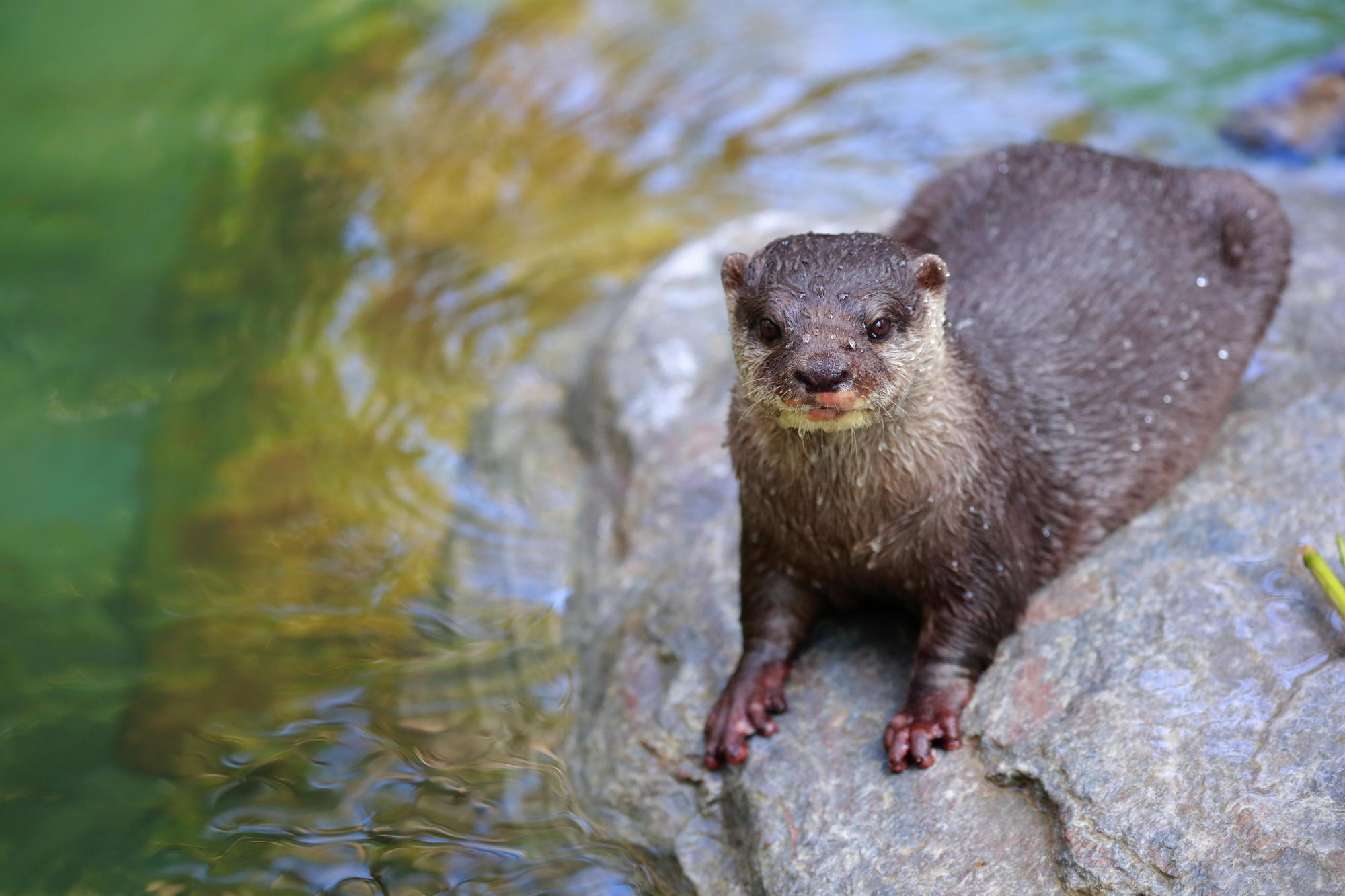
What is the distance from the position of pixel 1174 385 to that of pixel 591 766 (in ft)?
5.55

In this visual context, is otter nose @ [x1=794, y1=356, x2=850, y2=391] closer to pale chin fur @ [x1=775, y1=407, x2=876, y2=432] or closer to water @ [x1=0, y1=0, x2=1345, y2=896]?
pale chin fur @ [x1=775, y1=407, x2=876, y2=432]

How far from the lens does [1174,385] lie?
10.2ft

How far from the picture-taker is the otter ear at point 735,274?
245cm

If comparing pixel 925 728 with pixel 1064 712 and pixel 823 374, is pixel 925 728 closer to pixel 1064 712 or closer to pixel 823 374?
pixel 1064 712

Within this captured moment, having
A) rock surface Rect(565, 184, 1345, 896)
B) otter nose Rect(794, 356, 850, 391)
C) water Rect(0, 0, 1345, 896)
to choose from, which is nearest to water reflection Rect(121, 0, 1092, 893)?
water Rect(0, 0, 1345, 896)

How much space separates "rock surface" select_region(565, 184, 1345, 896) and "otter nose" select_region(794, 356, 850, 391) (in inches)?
31.0

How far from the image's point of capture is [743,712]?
8.77ft

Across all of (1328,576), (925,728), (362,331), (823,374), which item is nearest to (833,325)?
(823,374)

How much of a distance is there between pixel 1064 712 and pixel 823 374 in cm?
84

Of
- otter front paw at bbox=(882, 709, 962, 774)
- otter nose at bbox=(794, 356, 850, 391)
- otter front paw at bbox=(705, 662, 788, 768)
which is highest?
otter nose at bbox=(794, 356, 850, 391)

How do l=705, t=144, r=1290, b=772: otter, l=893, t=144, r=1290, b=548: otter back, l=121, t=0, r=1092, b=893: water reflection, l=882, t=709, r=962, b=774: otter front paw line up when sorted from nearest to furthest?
l=705, t=144, r=1290, b=772: otter → l=882, t=709, r=962, b=774: otter front paw → l=893, t=144, r=1290, b=548: otter back → l=121, t=0, r=1092, b=893: water reflection

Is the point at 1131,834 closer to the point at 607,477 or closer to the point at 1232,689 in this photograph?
the point at 1232,689

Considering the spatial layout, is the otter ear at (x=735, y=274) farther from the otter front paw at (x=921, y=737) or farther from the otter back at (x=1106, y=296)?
the otter front paw at (x=921, y=737)

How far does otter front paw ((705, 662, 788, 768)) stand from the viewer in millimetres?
2658
